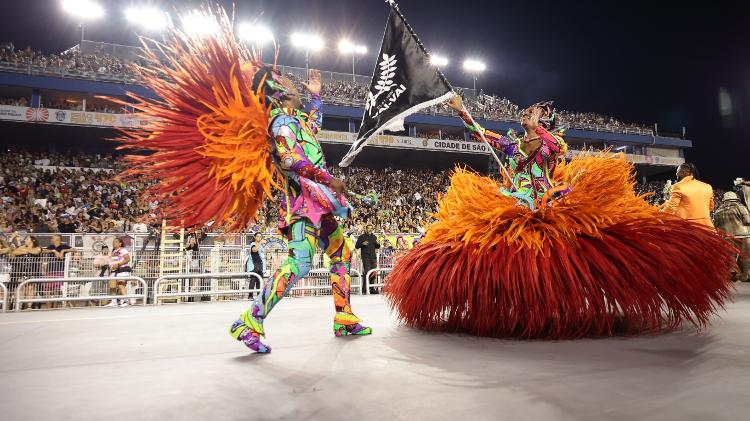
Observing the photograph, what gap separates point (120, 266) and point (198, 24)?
5.76m

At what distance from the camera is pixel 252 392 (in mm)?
1911

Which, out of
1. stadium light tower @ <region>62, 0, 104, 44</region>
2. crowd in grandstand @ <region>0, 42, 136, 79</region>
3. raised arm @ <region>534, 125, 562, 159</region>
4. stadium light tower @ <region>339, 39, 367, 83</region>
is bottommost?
raised arm @ <region>534, 125, 562, 159</region>

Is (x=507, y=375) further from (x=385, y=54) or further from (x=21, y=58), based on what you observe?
(x=21, y=58)

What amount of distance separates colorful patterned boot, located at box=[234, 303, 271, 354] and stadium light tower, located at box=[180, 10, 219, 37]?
1.79m

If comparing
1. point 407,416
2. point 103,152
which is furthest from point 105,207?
point 407,416

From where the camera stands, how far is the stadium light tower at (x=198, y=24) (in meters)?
3.02

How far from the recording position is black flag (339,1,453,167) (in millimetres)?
3352

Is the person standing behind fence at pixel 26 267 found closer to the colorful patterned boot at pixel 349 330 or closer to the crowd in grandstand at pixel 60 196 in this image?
the crowd in grandstand at pixel 60 196

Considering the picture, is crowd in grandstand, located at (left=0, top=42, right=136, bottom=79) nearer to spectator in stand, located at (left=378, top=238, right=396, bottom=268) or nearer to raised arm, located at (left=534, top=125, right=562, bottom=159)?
spectator in stand, located at (left=378, top=238, right=396, bottom=268)

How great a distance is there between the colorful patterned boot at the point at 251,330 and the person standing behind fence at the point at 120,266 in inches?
222

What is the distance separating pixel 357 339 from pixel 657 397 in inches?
72.2

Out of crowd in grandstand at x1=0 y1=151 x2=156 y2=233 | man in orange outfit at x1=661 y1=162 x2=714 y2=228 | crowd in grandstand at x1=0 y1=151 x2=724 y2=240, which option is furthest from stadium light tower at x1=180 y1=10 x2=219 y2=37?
crowd in grandstand at x1=0 y1=151 x2=156 y2=233

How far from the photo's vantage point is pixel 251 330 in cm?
275

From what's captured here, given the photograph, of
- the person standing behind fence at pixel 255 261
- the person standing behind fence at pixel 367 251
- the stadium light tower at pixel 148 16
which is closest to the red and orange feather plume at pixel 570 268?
the person standing behind fence at pixel 255 261
